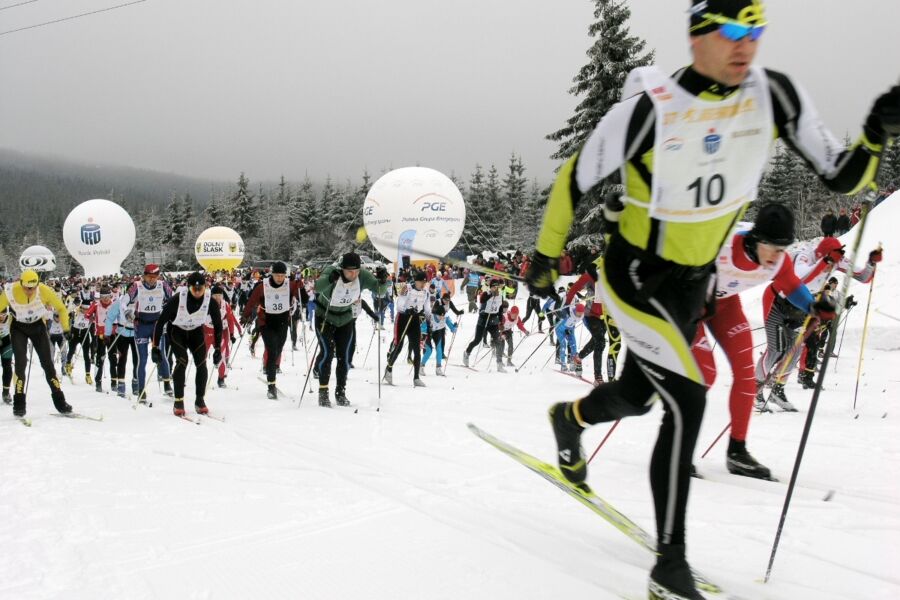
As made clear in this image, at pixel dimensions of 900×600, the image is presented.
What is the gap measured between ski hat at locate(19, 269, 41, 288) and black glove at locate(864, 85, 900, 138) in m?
9.18

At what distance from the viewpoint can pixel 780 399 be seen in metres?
6.64

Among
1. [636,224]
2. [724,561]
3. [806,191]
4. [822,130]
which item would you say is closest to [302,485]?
[724,561]

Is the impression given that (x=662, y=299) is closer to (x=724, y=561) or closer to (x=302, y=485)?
(x=724, y=561)

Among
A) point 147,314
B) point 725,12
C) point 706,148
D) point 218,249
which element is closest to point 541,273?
point 706,148

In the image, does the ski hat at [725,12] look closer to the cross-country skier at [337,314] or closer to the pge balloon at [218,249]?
the cross-country skier at [337,314]

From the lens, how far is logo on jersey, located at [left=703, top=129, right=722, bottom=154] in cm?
208

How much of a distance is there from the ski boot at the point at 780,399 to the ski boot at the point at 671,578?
16.6 feet

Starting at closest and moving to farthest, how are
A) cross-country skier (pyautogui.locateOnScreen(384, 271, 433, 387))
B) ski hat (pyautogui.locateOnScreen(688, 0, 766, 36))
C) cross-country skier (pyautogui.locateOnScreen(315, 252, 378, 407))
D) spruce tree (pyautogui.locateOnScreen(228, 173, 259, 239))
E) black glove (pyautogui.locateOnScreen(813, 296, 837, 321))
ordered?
ski hat (pyautogui.locateOnScreen(688, 0, 766, 36)), black glove (pyautogui.locateOnScreen(813, 296, 837, 321)), cross-country skier (pyautogui.locateOnScreen(315, 252, 378, 407)), cross-country skier (pyautogui.locateOnScreen(384, 271, 433, 387)), spruce tree (pyautogui.locateOnScreen(228, 173, 259, 239))

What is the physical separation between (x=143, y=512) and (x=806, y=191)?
5763 cm

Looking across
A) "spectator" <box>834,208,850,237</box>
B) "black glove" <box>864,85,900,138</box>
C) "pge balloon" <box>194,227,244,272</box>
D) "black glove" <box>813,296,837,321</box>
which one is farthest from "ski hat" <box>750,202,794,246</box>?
"pge balloon" <box>194,227,244,272</box>

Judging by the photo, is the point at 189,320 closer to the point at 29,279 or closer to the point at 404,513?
the point at 29,279

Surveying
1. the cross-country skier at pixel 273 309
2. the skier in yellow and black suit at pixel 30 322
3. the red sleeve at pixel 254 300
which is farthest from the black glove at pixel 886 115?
the skier in yellow and black suit at pixel 30 322

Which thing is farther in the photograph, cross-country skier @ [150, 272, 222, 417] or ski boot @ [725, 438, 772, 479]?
cross-country skier @ [150, 272, 222, 417]

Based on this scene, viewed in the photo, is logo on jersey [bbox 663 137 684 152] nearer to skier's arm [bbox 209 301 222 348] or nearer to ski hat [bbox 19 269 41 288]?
skier's arm [bbox 209 301 222 348]
